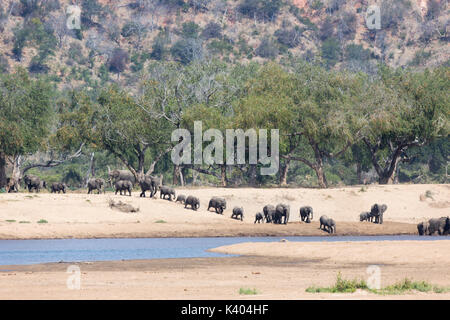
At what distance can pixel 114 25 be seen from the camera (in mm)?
193750

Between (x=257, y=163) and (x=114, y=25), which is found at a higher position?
(x=114, y=25)

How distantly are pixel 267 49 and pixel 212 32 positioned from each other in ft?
56.4

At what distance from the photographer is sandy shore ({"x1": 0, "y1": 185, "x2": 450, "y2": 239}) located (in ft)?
153

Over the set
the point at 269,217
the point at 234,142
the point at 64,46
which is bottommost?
the point at 269,217

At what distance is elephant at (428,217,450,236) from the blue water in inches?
72.3

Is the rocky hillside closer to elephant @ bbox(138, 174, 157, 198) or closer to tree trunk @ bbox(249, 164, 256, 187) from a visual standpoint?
tree trunk @ bbox(249, 164, 256, 187)

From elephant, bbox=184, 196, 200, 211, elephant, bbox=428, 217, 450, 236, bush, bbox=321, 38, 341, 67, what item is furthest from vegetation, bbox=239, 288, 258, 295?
bush, bbox=321, 38, 341, 67

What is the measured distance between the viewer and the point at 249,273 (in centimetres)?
2761

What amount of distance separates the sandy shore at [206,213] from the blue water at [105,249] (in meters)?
1.81

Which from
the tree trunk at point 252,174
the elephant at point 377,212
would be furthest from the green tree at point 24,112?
the elephant at point 377,212

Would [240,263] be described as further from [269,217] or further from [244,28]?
[244,28]

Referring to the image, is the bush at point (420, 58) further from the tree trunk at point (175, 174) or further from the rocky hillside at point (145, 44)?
the tree trunk at point (175, 174)
